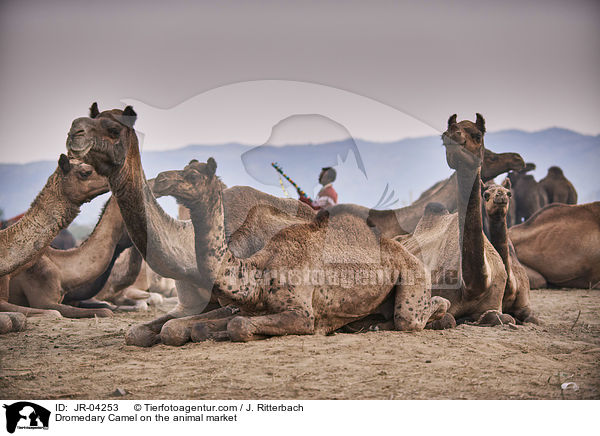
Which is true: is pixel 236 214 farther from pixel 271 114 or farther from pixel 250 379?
pixel 250 379

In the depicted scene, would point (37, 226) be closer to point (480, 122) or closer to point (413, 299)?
point (413, 299)

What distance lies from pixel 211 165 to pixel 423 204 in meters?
3.20

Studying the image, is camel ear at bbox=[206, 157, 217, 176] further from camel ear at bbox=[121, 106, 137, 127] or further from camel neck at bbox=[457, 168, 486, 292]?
camel neck at bbox=[457, 168, 486, 292]

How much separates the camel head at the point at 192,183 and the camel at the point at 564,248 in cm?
679

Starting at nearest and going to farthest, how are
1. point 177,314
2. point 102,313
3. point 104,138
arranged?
1. point 104,138
2. point 177,314
3. point 102,313

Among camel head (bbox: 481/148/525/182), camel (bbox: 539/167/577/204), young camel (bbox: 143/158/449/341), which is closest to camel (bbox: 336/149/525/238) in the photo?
camel head (bbox: 481/148/525/182)

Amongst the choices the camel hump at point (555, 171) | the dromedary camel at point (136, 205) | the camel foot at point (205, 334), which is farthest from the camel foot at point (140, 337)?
the camel hump at point (555, 171)

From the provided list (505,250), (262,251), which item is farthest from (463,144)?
(262,251)

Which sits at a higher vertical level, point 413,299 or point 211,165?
point 211,165

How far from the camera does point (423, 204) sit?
6.42 metres

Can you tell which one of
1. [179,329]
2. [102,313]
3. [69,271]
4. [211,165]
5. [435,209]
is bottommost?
[102,313]

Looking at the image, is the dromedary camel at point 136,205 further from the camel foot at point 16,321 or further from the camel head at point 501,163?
the camel head at point 501,163

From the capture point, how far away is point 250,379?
3.26 meters

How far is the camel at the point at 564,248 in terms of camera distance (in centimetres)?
893
